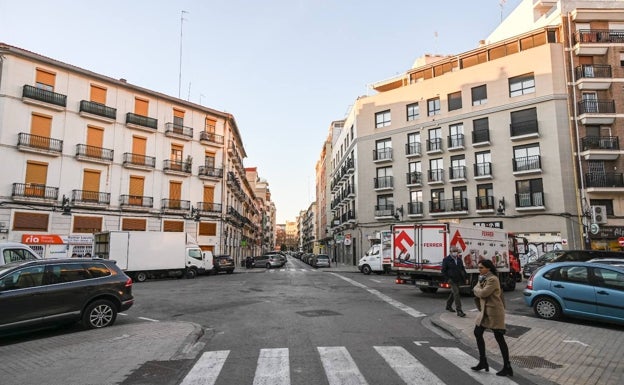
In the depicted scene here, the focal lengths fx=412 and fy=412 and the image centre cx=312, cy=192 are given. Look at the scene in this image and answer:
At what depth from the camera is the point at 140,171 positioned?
3338 centimetres

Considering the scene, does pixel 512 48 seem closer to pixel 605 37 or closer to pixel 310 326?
pixel 605 37

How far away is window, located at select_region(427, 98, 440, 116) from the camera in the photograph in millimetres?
38000

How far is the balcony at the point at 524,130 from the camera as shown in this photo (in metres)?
32.2

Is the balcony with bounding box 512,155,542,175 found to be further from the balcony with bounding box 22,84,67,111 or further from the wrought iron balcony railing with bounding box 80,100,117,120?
the balcony with bounding box 22,84,67,111

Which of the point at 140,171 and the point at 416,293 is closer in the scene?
the point at 416,293

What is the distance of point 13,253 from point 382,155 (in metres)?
33.1

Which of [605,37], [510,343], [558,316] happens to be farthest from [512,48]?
[510,343]

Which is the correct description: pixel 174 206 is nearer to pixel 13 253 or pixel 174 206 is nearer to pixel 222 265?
pixel 222 265

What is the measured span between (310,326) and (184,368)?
3.69 meters

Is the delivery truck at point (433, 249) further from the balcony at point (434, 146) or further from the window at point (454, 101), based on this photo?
the window at point (454, 101)

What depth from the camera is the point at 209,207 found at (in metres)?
37.8

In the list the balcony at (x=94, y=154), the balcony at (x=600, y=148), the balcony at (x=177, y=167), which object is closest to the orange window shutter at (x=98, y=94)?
the balcony at (x=94, y=154)

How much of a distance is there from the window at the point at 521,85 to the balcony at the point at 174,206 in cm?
2894

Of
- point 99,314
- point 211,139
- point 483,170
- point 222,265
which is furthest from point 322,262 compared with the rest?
point 99,314
